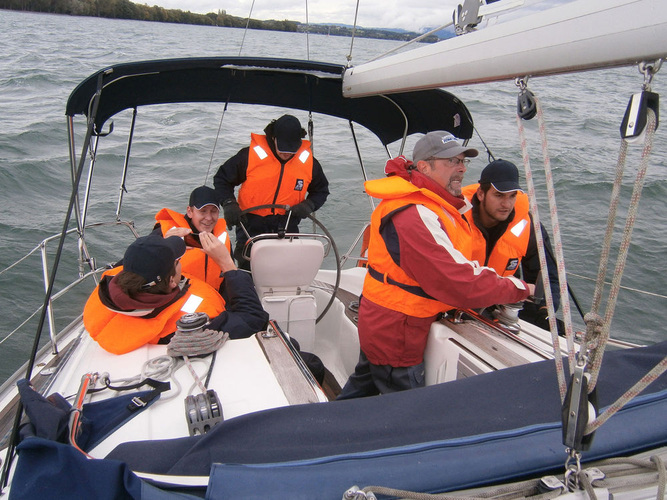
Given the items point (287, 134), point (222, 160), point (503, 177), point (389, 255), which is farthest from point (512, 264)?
point (222, 160)

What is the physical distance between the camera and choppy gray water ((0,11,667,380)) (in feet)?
16.7

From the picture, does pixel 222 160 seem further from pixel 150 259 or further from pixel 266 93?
pixel 150 259

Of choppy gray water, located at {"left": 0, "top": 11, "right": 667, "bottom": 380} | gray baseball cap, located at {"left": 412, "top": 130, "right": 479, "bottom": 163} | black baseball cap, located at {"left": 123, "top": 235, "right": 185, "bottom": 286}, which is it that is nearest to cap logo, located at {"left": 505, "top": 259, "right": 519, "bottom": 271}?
choppy gray water, located at {"left": 0, "top": 11, "right": 667, "bottom": 380}

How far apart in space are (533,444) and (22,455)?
99cm

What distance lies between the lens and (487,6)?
4.69 feet

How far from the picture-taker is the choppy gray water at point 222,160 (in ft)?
16.7

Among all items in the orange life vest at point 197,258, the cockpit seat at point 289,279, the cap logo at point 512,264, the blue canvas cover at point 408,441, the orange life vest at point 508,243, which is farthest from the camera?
the cockpit seat at point 289,279

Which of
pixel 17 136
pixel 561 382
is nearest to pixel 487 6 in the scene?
pixel 561 382

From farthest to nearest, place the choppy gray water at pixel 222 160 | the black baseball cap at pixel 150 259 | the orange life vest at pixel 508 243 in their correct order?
1. the choppy gray water at pixel 222 160
2. the orange life vest at pixel 508 243
3. the black baseball cap at pixel 150 259

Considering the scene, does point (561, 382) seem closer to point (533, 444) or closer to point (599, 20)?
point (533, 444)

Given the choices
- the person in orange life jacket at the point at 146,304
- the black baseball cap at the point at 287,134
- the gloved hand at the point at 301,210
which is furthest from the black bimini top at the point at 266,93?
the person in orange life jacket at the point at 146,304

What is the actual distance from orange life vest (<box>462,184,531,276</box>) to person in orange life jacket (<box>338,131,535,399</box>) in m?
0.34

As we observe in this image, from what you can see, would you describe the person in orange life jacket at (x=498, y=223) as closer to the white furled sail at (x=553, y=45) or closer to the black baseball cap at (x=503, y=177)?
the black baseball cap at (x=503, y=177)

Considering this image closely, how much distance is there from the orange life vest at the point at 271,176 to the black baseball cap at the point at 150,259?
5.10 feet
